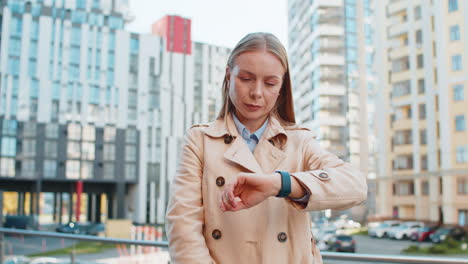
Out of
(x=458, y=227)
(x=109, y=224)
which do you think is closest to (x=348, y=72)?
(x=458, y=227)

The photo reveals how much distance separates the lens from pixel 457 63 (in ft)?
44.0

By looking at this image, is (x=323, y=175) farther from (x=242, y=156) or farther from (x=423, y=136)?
(x=423, y=136)

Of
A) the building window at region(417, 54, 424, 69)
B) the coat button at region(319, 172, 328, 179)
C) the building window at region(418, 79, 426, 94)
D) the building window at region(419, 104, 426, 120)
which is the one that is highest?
the building window at region(417, 54, 424, 69)

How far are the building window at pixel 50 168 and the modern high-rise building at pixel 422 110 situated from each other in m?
13.6

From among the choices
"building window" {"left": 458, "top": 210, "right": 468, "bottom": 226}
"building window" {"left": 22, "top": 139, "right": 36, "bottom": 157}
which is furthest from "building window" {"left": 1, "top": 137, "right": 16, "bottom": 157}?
"building window" {"left": 458, "top": 210, "right": 468, "bottom": 226}

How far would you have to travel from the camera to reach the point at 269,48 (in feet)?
1.78

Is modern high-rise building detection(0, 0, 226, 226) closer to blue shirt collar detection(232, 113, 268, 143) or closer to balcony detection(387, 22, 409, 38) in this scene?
balcony detection(387, 22, 409, 38)

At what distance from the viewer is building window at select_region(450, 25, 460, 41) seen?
1321 cm

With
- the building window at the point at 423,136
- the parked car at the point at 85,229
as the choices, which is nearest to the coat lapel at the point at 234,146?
the building window at the point at 423,136

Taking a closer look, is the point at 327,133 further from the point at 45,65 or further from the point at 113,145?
the point at 45,65

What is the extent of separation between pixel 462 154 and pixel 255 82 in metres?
14.6

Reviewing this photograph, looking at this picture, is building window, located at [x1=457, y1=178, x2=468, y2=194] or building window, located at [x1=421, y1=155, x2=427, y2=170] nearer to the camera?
building window, located at [x1=457, y1=178, x2=468, y2=194]

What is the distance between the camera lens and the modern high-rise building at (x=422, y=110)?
13.5 metres

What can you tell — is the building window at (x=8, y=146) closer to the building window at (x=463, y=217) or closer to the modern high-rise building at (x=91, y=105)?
the modern high-rise building at (x=91, y=105)
